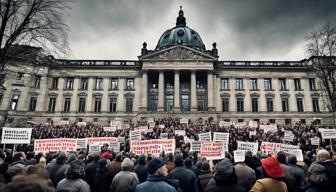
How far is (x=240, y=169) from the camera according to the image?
5656 mm

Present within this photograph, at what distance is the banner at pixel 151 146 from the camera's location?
11.5m

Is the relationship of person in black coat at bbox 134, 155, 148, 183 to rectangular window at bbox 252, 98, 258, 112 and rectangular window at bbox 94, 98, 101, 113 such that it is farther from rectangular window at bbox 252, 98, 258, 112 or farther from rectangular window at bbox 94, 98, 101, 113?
rectangular window at bbox 252, 98, 258, 112

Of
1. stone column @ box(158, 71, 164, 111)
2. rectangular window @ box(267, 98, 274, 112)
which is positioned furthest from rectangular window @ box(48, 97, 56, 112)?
rectangular window @ box(267, 98, 274, 112)

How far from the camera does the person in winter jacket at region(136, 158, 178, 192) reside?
12.7 feet

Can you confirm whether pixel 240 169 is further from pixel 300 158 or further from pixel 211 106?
pixel 211 106

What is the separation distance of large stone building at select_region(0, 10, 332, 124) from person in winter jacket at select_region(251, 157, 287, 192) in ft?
138

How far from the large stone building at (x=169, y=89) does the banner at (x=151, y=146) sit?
34192mm

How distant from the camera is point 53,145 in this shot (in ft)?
41.0

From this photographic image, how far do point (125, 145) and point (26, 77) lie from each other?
3855cm

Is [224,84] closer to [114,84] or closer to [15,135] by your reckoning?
[114,84]

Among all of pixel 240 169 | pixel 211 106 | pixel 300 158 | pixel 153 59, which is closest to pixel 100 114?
pixel 153 59

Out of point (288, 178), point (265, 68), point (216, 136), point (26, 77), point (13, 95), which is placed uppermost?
point (265, 68)

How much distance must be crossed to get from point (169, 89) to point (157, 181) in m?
46.4

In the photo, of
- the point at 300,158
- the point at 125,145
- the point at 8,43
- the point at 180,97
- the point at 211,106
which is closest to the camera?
the point at 300,158
